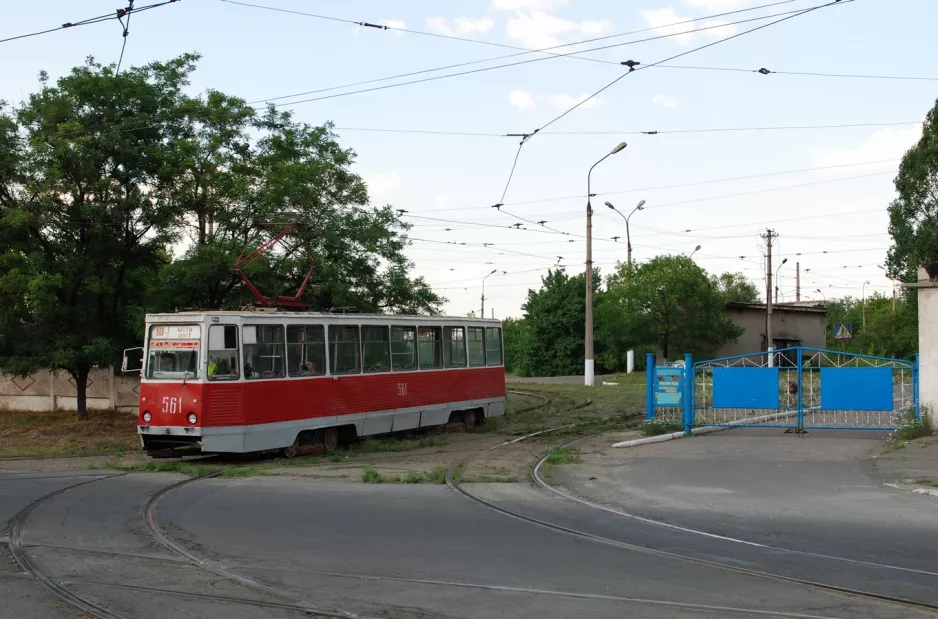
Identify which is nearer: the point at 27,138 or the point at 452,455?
the point at 452,455

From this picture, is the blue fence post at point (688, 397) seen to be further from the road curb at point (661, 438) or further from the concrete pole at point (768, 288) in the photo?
the concrete pole at point (768, 288)

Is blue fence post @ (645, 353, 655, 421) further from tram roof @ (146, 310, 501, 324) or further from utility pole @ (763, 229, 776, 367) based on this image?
utility pole @ (763, 229, 776, 367)

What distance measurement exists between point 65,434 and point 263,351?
8431 mm

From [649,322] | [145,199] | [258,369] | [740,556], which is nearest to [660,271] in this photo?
[649,322]

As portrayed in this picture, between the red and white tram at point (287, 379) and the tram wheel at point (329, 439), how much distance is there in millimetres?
21

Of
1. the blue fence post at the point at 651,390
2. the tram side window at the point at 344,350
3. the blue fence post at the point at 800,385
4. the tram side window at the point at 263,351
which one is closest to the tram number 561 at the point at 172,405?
the tram side window at the point at 263,351

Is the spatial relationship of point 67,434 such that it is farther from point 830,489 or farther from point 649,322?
point 649,322

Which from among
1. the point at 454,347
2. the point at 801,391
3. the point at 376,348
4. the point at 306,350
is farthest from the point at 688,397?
the point at 306,350

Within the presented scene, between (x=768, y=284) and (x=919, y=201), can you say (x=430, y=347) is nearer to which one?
(x=919, y=201)

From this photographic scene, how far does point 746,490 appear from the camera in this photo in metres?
13.1

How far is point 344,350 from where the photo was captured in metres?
19.1

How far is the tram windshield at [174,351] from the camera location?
1653cm

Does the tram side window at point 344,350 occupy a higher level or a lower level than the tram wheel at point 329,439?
higher

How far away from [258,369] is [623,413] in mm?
13433
